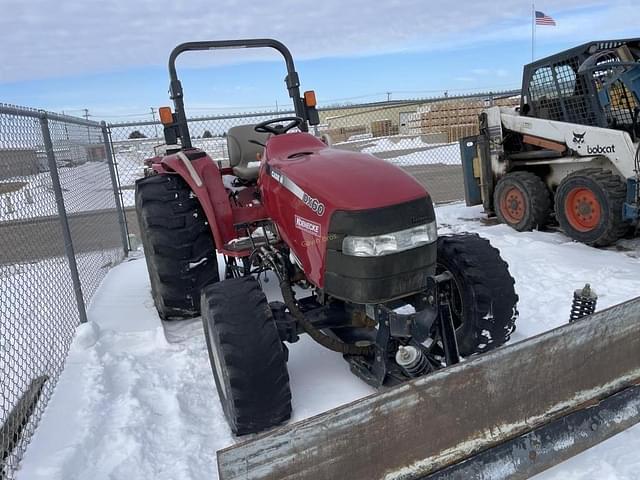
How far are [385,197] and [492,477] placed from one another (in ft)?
4.17

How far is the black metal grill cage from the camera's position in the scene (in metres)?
5.52

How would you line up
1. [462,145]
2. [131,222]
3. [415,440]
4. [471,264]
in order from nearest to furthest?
[415,440] < [471,264] < [462,145] < [131,222]

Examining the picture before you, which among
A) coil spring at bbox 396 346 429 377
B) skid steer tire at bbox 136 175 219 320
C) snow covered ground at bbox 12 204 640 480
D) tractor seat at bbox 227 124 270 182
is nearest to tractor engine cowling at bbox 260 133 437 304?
coil spring at bbox 396 346 429 377

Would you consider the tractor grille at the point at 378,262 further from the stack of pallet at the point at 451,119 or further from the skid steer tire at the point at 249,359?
the stack of pallet at the point at 451,119

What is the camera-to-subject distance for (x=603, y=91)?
219 inches

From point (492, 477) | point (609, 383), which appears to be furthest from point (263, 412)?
point (609, 383)

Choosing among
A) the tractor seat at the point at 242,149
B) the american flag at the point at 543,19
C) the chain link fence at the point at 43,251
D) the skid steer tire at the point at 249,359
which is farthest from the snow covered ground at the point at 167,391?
the american flag at the point at 543,19

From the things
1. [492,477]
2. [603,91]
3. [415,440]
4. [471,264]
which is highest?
[603,91]

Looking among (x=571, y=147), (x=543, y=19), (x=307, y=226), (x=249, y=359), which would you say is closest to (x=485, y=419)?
(x=249, y=359)

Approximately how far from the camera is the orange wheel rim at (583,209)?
5.43m

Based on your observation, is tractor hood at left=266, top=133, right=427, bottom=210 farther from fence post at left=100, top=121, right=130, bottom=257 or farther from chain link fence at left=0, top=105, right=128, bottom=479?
fence post at left=100, top=121, right=130, bottom=257

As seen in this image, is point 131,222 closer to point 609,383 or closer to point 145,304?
point 145,304

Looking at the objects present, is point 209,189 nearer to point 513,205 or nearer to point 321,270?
point 321,270

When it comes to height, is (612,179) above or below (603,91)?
below
